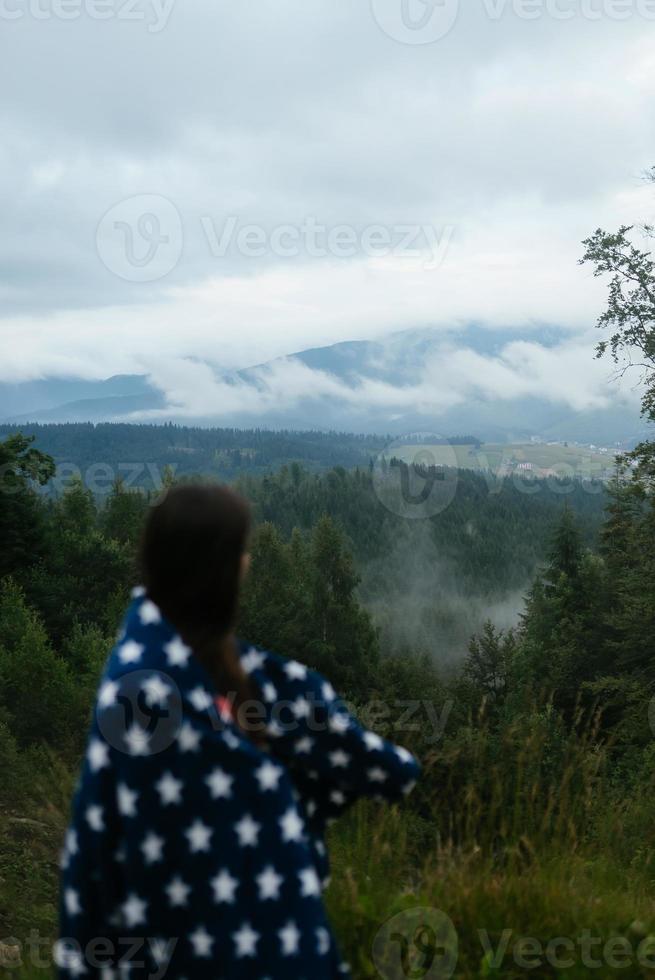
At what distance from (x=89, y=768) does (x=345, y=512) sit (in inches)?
5302

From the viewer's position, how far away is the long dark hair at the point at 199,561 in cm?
218

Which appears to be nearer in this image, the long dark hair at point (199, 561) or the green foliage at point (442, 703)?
the long dark hair at point (199, 561)

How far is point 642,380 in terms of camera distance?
20.8 m

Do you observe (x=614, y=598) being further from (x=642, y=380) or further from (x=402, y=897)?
(x=402, y=897)

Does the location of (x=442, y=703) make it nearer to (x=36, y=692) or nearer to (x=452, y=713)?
(x=452, y=713)

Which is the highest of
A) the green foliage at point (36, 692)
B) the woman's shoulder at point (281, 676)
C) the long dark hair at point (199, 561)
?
the long dark hair at point (199, 561)

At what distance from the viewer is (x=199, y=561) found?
219cm

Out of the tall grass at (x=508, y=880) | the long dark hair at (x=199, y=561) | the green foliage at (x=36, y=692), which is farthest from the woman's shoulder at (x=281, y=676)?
the green foliage at (x=36, y=692)

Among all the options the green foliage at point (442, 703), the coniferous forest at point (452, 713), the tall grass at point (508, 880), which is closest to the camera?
the tall grass at point (508, 880)

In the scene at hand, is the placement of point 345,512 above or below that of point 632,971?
below

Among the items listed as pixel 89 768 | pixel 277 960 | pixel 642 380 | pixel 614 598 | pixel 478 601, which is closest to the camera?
pixel 89 768

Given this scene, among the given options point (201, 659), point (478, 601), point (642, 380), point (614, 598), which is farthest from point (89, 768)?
point (478, 601)

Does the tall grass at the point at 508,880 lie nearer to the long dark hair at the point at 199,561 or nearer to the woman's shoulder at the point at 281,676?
the woman's shoulder at the point at 281,676

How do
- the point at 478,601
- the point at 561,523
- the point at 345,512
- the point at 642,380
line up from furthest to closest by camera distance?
the point at 345,512
the point at 478,601
the point at 561,523
the point at 642,380
